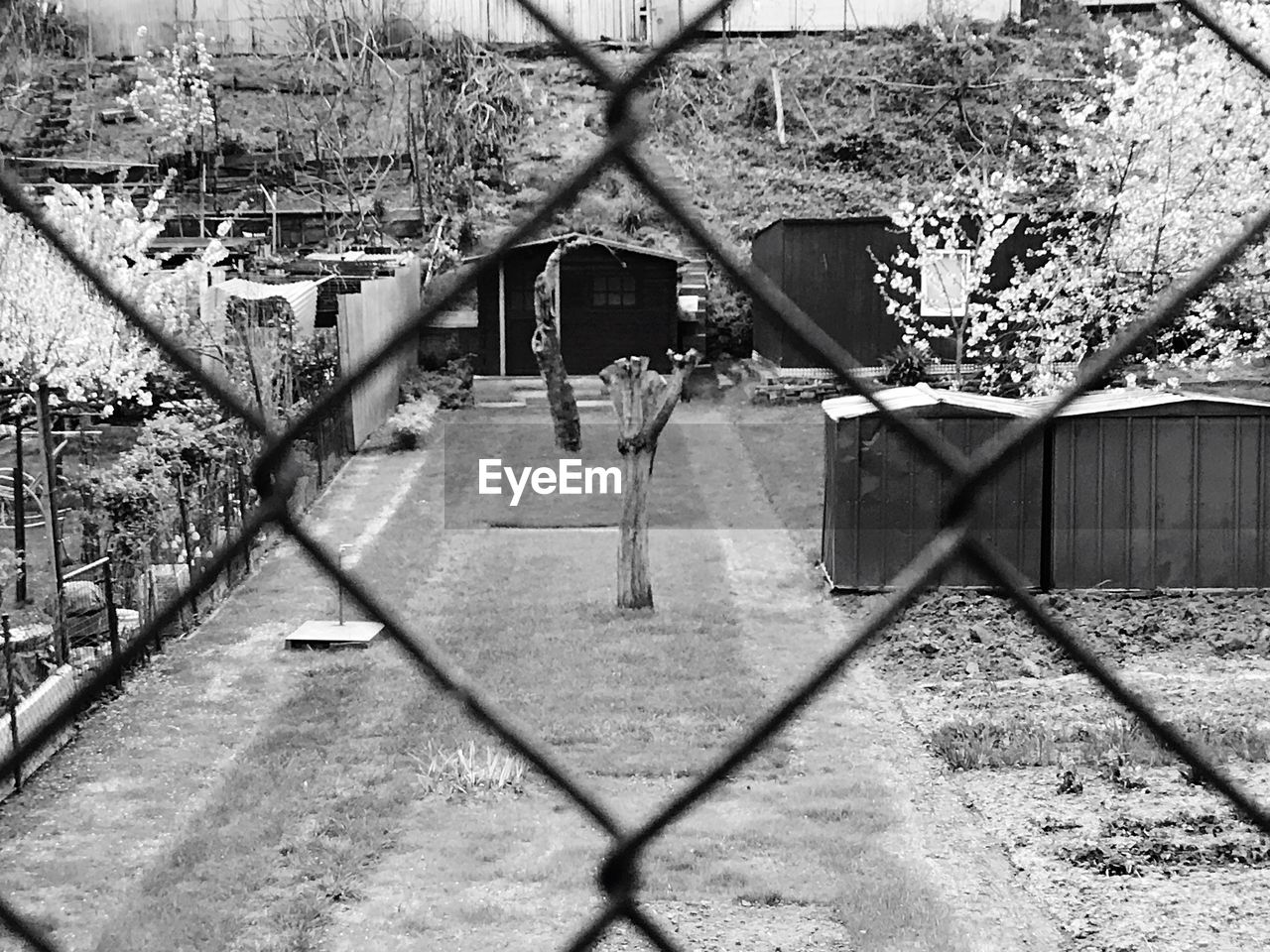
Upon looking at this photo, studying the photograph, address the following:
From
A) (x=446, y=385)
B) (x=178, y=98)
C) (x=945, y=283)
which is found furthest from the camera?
(x=178, y=98)

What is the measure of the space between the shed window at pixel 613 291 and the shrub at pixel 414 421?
992mm

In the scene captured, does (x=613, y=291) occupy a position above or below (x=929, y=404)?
above

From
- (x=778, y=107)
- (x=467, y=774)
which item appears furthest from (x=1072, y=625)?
(x=778, y=107)

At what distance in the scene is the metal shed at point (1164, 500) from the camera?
4.10 meters

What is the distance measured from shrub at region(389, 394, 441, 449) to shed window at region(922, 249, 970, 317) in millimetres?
2366

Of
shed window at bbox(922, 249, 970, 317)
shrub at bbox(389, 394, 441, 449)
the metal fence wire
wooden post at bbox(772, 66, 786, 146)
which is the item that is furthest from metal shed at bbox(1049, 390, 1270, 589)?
wooden post at bbox(772, 66, 786, 146)

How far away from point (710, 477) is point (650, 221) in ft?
9.02

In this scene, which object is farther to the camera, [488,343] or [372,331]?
[488,343]

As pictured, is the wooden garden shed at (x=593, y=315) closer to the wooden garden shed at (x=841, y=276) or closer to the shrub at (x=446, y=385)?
the shrub at (x=446, y=385)

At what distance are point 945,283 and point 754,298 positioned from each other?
244 inches

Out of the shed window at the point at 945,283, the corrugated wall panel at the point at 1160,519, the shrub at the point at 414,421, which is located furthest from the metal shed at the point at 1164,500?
the shrub at the point at 414,421

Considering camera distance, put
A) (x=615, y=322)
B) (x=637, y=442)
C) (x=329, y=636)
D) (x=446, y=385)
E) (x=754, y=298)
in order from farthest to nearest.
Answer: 1. (x=615, y=322)
2. (x=446, y=385)
3. (x=637, y=442)
4. (x=329, y=636)
5. (x=754, y=298)

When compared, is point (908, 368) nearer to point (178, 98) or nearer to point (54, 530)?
point (54, 530)

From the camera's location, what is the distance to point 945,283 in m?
6.28
